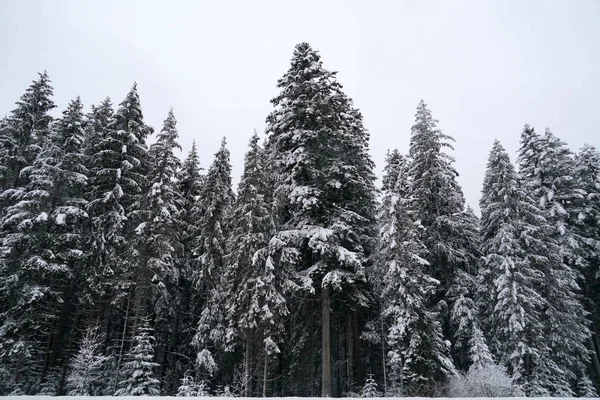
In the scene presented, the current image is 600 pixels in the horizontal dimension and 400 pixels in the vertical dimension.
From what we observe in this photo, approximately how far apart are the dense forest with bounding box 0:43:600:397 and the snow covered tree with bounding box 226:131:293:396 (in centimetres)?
14

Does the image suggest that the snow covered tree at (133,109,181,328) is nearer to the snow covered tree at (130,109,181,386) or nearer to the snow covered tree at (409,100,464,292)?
the snow covered tree at (130,109,181,386)

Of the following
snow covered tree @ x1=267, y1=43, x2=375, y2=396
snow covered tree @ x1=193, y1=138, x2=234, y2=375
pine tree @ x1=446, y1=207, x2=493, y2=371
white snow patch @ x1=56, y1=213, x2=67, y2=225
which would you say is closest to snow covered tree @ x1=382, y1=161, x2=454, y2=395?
snow covered tree @ x1=267, y1=43, x2=375, y2=396

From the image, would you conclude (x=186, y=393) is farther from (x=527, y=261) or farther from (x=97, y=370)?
(x=527, y=261)

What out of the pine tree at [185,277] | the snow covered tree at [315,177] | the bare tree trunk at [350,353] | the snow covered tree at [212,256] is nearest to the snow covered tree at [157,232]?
the snow covered tree at [212,256]

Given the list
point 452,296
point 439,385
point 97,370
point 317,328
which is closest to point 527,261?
point 452,296

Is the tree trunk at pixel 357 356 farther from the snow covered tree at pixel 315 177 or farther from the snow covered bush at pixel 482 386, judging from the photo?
the snow covered bush at pixel 482 386

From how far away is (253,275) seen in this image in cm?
2250

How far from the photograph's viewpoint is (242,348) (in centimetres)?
2622

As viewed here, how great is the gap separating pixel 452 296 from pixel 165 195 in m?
19.6

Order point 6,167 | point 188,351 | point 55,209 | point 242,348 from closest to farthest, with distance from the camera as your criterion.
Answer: point 55,209 → point 6,167 → point 242,348 → point 188,351

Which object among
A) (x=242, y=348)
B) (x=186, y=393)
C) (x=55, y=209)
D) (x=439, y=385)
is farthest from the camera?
(x=242, y=348)

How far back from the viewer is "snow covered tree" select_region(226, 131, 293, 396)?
20625mm

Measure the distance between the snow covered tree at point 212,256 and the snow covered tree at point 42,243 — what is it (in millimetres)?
7605

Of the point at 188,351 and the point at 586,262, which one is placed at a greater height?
the point at 586,262
